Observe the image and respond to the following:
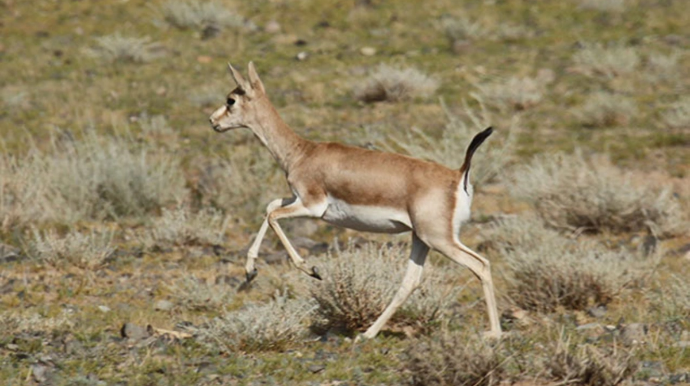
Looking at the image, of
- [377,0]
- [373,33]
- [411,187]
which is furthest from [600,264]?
[377,0]

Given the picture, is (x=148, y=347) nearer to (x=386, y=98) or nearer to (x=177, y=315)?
(x=177, y=315)

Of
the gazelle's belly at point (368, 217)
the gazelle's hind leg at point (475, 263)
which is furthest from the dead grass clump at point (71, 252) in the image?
the gazelle's hind leg at point (475, 263)

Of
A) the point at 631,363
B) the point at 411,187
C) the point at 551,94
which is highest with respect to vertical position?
the point at 411,187

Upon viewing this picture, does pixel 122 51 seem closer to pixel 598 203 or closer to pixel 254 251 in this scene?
pixel 598 203

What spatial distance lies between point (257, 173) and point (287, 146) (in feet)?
18.2

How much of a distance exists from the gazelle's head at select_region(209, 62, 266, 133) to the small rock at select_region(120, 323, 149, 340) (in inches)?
71.1

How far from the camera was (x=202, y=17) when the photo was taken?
23.8m

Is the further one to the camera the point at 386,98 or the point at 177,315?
the point at 386,98

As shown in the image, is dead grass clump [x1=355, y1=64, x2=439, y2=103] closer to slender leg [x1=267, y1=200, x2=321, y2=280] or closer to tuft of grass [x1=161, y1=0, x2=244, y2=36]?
tuft of grass [x1=161, y1=0, x2=244, y2=36]

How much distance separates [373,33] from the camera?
78.1 feet

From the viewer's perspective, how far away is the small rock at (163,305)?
9.81 meters

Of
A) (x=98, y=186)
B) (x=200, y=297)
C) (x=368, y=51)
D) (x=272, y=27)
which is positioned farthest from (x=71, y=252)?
(x=272, y=27)

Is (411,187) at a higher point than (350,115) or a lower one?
higher

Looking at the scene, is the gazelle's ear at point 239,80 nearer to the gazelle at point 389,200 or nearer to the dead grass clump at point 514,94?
the gazelle at point 389,200
